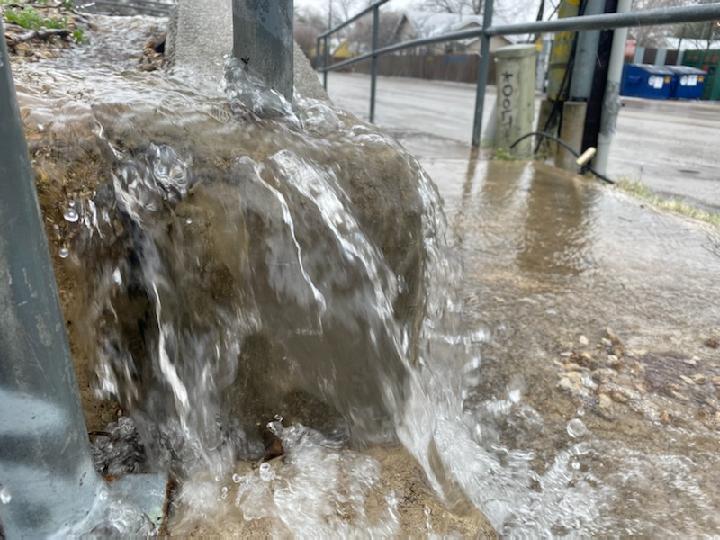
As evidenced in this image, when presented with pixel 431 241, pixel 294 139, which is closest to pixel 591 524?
pixel 431 241

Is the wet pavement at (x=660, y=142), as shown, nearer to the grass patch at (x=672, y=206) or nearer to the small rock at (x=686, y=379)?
the grass patch at (x=672, y=206)

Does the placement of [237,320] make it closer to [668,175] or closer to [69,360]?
[69,360]

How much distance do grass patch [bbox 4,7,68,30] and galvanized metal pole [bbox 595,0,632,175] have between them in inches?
140

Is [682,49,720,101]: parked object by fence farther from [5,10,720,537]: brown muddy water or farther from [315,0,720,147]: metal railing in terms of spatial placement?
[5,10,720,537]: brown muddy water

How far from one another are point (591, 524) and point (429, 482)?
346 millimetres

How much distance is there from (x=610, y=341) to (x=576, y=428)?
18.8 inches

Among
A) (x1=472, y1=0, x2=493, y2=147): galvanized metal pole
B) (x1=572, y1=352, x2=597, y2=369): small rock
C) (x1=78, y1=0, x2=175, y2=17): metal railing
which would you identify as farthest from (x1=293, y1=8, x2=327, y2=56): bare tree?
(x1=572, y1=352, x2=597, y2=369): small rock

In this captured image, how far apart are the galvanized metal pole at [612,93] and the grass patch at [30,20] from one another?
3.56m

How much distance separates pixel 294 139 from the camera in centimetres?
137

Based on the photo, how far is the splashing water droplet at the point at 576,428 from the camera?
59.4 inches

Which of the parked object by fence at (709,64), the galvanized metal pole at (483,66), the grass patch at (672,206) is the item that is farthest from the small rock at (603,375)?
the parked object by fence at (709,64)

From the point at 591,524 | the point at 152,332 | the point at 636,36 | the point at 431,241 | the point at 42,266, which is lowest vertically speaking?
the point at 591,524

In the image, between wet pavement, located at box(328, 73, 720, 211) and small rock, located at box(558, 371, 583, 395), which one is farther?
A: wet pavement, located at box(328, 73, 720, 211)

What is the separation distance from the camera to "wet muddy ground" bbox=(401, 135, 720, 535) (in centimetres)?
138
